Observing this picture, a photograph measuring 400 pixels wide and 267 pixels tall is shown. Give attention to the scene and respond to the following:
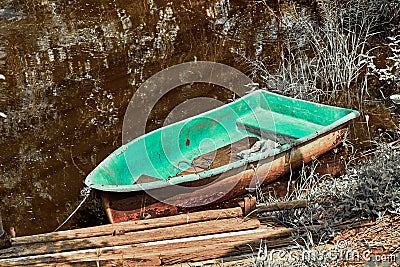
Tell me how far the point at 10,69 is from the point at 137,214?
4804mm

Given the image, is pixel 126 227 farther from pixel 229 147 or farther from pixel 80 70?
pixel 80 70

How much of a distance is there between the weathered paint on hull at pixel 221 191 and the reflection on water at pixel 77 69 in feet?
2.21

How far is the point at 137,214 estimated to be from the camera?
17.0 feet

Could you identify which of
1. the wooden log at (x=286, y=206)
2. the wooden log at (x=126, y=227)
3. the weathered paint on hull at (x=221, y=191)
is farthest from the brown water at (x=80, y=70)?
the wooden log at (x=286, y=206)

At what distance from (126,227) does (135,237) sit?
0.16m

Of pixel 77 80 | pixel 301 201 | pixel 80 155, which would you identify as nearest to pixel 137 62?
pixel 77 80

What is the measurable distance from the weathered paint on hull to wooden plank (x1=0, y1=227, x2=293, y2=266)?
36.0 inches

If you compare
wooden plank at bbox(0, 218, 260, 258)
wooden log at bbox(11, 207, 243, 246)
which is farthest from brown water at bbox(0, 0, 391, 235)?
wooden plank at bbox(0, 218, 260, 258)

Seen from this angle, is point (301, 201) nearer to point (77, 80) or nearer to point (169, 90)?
point (169, 90)

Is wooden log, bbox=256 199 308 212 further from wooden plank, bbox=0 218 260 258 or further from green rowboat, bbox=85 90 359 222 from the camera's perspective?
green rowboat, bbox=85 90 359 222

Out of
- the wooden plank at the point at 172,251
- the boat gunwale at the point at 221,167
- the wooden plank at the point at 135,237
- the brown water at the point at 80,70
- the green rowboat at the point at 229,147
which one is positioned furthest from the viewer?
the brown water at the point at 80,70

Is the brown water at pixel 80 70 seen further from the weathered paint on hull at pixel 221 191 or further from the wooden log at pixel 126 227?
the wooden log at pixel 126 227

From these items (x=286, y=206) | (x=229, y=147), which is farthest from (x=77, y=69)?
(x=286, y=206)

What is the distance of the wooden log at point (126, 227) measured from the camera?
14.4 feet
